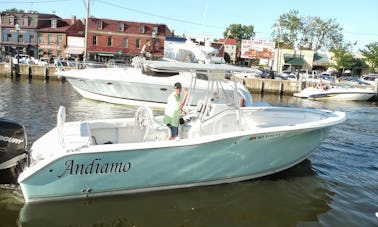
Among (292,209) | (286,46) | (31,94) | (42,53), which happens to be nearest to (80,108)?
(31,94)

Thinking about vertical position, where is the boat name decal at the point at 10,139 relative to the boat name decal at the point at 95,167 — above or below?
above

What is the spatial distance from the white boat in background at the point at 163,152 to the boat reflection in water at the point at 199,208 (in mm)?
162

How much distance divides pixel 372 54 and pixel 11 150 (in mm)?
62831

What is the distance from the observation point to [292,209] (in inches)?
261

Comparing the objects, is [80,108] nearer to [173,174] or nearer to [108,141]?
[108,141]

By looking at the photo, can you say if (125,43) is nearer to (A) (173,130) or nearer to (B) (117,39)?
(B) (117,39)

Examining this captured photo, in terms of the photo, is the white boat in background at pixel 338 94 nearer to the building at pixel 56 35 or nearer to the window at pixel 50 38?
the building at pixel 56 35

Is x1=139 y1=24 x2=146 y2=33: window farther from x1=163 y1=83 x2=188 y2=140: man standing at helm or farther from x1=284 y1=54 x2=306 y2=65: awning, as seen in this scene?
x1=163 y1=83 x2=188 y2=140: man standing at helm

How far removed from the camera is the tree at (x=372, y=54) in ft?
191

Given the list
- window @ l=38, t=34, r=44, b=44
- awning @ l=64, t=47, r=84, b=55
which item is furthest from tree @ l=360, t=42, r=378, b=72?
window @ l=38, t=34, r=44, b=44

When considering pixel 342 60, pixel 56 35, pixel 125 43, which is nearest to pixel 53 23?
pixel 56 35

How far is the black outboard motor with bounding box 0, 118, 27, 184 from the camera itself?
6016mm

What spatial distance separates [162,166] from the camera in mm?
6512

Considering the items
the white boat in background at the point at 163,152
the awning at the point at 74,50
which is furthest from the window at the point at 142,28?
the white boat in background at the point at 163,152
